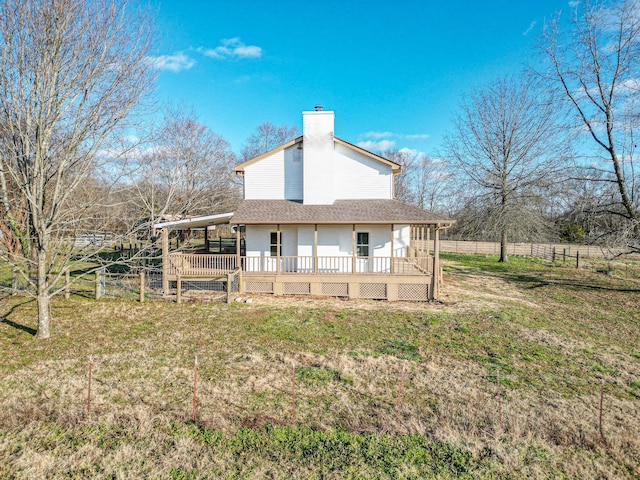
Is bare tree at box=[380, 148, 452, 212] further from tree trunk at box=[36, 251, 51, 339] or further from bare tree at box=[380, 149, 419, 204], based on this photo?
tree trunk at box=[36, 251, 51, 339]

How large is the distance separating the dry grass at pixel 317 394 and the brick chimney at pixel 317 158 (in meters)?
6.16

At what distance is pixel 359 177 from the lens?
16.1 m

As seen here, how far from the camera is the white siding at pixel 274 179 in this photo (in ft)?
53.0

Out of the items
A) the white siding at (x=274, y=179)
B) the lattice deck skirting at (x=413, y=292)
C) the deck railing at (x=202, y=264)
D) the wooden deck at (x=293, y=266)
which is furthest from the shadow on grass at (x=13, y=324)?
the lattice deck skirting at (x=413, y=292)

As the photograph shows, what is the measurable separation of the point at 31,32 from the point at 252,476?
32.5ft

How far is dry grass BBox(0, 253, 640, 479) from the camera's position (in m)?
4.29

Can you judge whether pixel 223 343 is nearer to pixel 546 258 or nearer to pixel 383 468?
pixel 383 468

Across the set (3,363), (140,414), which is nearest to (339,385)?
(140,414)

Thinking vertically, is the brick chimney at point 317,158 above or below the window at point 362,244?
above

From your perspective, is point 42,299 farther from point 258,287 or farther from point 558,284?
point 558,284

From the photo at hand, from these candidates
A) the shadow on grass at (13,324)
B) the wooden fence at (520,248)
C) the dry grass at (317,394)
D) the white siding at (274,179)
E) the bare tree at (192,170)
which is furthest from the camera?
the wooden fence at (520,248)

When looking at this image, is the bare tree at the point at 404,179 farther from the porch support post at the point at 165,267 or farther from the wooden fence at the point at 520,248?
the porch support post at the point at 165,267

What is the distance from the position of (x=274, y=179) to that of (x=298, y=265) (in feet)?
15.0

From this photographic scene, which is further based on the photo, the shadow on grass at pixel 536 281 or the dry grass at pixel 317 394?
the shadow on grass at pixel 536 281
